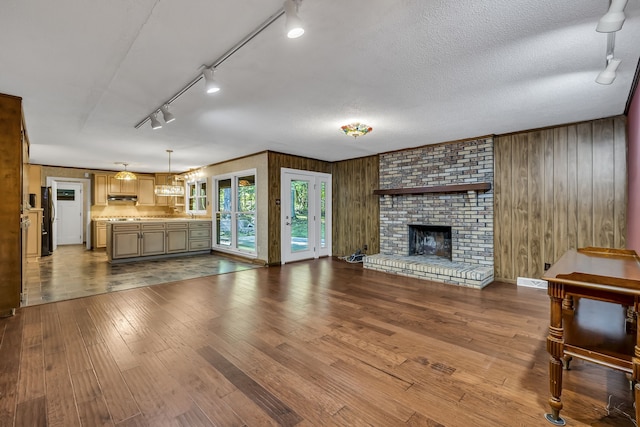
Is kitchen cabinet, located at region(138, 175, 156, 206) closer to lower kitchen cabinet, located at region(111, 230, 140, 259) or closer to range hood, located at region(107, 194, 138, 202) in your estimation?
range hood, located at region(107, 194, 138, 202)

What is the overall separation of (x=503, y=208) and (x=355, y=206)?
3.08 meters

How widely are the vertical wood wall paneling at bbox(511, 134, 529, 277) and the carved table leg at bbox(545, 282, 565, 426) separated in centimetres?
346

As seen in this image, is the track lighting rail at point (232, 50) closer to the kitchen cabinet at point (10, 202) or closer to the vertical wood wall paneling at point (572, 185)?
the kitchen cabinet at point (10, 202)

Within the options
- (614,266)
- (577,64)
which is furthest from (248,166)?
(614,266)

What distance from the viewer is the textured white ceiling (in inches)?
74.9

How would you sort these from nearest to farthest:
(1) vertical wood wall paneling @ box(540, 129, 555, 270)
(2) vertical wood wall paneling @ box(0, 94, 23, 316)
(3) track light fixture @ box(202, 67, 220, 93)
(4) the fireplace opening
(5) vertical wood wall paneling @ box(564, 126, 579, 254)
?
(3) track light fixture @ box(202, 67, 220, 93) → (2) vertical wood wall paneling @ box(0, 94, 23, 316) → (5) vertical wood wall paneling @ box(564, 126, 579, 254) → (1) vertical wood wall paneling @ box(540, 129, 555, 270) → (4) the fireplace opening

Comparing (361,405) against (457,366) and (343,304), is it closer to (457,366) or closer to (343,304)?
(457,366)

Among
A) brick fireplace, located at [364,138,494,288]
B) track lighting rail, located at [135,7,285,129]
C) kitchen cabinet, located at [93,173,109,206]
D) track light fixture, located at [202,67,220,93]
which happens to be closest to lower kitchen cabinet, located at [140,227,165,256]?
kitchen cabinet, located at [93,173,109,206]

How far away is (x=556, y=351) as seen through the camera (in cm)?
165

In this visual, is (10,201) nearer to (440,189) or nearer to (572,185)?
(440,189)

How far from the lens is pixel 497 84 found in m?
2.94

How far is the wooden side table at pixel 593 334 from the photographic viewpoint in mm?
1482

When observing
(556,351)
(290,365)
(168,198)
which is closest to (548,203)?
(556,351)

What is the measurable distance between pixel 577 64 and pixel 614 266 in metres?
1.74
